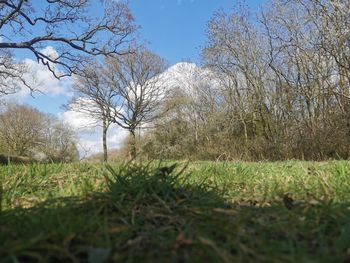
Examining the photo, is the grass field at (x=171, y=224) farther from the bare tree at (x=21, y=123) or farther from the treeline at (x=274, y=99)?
the bare tree at (x=21, y=123)

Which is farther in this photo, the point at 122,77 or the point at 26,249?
the point at 122,77

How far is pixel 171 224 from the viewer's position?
1.83 meters

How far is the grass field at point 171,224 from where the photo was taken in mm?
1292

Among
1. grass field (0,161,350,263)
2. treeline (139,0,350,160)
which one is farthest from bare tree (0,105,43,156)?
grass field (0,161,350,263)

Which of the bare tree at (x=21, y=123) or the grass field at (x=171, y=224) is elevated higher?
the bare tree at (x=21, y=123)

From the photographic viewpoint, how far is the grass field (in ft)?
4.24

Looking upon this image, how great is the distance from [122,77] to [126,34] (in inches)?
775

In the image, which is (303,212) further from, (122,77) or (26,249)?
(122,77)

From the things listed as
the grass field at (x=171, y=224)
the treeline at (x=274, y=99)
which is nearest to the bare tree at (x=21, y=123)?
the treeline at (x=274, y=99)

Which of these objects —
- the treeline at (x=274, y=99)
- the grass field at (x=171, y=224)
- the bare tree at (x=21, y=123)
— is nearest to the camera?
the grass field at (x=171, y=224)

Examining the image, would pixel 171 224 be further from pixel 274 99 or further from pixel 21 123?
pixel 21 123

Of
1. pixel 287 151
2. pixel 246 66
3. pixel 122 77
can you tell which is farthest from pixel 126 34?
pixel 122 77

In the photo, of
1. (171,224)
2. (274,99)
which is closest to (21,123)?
(274,99)

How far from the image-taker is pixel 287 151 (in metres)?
16.5
